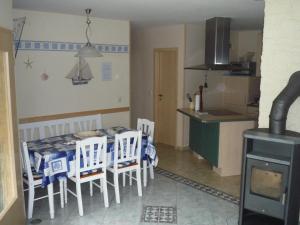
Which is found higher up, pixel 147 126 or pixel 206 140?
pixel 147 126

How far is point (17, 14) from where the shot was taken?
13.7 feet

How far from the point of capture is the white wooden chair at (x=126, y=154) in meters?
3.63

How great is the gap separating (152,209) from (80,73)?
2.39 metres

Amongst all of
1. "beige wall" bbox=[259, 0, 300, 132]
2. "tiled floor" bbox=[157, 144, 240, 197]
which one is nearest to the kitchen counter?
"tiled floor" bbox=[157, 144, 240, 197]

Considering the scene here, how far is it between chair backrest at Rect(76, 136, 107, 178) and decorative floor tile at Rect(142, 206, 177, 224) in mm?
671

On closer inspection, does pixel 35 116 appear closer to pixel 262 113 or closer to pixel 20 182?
pixel 20 182

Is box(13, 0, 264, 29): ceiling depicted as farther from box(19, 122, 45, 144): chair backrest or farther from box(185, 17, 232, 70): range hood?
box(19, 122, 45, 144): chair backrest

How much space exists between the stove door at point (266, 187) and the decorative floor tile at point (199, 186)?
101 centimetres

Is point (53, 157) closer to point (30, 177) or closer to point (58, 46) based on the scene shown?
point (30, 177)

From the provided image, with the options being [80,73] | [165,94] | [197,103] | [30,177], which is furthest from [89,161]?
[165,94]

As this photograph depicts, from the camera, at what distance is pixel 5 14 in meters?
2.66

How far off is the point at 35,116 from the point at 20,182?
5.46ft

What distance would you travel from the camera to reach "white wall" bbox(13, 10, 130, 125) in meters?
4.35

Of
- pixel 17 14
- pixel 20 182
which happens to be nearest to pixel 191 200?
pixel 20 182
